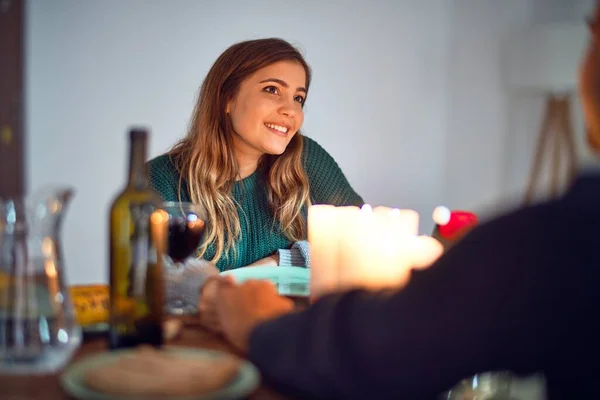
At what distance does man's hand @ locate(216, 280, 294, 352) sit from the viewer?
2.47 ft

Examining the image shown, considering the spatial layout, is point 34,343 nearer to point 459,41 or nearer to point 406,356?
point 406,356

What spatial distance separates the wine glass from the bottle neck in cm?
23

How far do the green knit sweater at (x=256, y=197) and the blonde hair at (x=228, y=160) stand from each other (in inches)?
1.0

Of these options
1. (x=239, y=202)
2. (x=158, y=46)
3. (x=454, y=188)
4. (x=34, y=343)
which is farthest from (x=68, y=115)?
(x=34, y=343)

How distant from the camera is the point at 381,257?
31.1 inches

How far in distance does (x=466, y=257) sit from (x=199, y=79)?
8.83 feet

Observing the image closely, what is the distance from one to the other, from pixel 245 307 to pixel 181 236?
0.26 m

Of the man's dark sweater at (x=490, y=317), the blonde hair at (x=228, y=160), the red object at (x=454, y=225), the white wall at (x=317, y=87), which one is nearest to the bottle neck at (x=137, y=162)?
the man's dark sweater at (x=490, y=317)

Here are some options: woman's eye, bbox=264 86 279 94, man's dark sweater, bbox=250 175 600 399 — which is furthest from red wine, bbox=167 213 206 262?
woman's eye, bbox=264 86 279 94

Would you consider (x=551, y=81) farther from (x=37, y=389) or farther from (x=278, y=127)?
(x=37, y=389)

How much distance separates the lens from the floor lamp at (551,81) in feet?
10.3

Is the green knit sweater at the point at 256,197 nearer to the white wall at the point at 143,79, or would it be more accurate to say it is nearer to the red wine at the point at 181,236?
the red wine at the point at 181,236

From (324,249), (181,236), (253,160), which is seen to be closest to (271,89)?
(253,160)

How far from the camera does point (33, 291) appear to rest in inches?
25.9
